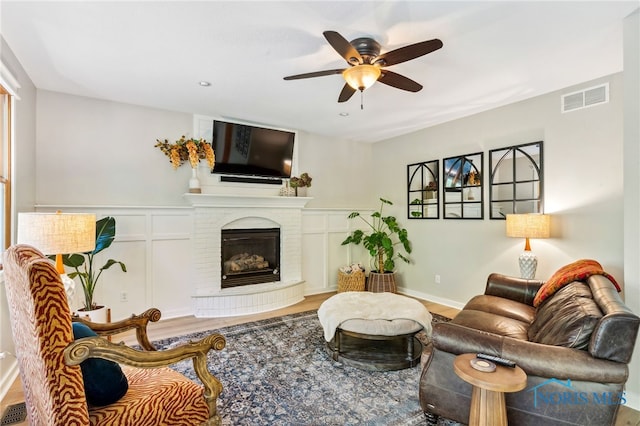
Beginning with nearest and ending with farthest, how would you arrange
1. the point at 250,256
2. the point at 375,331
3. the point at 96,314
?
1. the point at 375,331
2. the point at 96,314
3. the point at 250,256

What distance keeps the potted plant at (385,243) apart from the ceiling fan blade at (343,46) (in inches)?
121

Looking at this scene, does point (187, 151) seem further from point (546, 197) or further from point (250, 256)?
point (546, 197)

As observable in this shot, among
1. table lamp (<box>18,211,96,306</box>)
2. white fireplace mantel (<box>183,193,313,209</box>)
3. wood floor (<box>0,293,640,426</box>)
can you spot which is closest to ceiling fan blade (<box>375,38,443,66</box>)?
table lamp (<box>18,211,96,306</box>)

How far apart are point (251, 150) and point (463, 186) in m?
2.96

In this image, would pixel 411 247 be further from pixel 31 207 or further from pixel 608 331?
pixel 31 207

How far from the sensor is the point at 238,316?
401cm

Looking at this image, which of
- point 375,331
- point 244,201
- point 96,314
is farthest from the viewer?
point 244,201

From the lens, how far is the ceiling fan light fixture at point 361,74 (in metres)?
2.30

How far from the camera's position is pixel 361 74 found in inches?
91.2

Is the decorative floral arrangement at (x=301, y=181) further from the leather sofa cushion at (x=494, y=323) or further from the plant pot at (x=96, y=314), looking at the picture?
the leather sofa cushion at (x=494, y=323)

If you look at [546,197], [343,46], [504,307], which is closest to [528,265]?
[546,197]

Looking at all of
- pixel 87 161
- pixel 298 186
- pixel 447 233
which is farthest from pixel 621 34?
pixel 87 161

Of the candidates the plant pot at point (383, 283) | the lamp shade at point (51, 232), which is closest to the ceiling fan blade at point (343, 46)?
the lamp shade at point (51, 232)

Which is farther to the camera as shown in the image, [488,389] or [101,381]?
[488,389]
